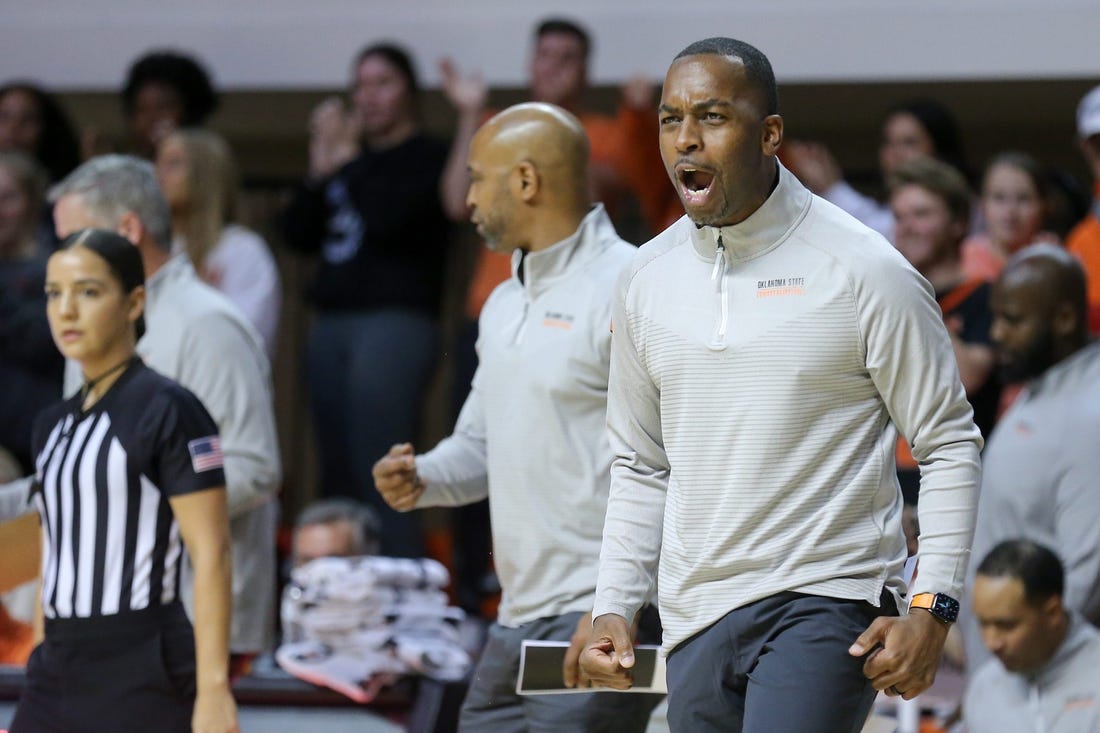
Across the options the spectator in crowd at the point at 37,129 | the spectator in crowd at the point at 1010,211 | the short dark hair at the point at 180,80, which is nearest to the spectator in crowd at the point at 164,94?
the short dark hair at the point at 180,80

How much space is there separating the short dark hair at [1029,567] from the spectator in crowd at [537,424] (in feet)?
4.84

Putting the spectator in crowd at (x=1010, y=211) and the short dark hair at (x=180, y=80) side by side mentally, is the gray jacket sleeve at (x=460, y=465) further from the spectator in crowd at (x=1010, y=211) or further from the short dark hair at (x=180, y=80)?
the short dark hair at (x=180, y=80)

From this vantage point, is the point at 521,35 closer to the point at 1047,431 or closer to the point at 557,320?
the point at 1047,431

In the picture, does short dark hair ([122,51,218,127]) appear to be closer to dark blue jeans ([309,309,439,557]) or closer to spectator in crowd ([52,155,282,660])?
dark blue jeans ([309,309,439,557])

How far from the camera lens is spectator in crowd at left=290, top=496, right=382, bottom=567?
18.2 ft

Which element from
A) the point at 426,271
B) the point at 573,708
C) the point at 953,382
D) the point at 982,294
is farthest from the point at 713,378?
the point at 426,271

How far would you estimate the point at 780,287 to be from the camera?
288cm

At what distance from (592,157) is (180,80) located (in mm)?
1735

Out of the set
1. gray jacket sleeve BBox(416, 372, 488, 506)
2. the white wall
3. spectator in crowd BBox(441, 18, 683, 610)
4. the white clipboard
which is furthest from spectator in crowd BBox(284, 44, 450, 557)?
the white clipboard

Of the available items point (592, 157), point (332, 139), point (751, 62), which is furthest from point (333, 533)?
point (751, 62)

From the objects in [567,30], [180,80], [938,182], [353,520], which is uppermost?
[567,30]

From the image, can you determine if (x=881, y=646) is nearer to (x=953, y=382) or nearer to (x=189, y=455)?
(x=953, y=382)

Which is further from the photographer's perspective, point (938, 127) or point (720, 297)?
point (938, 127)

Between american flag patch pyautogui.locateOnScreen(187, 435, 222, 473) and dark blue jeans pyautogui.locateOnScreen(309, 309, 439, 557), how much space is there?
2515 millimetres
